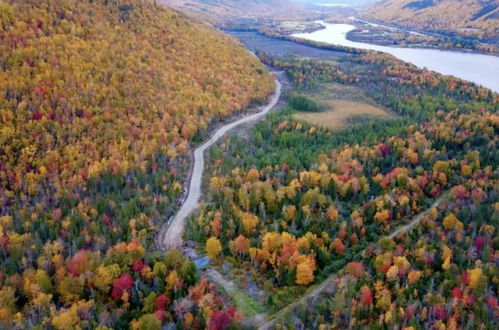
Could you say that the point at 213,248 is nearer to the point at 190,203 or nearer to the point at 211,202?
the point at 211,202

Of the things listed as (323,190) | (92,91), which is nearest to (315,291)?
(323,190)

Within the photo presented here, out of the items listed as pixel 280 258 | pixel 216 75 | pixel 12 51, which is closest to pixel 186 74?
pixel 216 75

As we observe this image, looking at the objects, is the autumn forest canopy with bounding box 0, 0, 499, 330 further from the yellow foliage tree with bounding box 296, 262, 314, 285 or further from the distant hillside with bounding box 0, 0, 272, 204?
the distant hillside with bounding box 0, 0, 272, 204

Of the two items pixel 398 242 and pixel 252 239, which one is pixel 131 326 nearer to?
pixel 252 239

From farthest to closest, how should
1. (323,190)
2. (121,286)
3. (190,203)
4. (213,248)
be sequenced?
(323,190), (190,203), (213,248), (121,286)

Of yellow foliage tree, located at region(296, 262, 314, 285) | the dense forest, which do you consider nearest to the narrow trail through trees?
the dense forest
